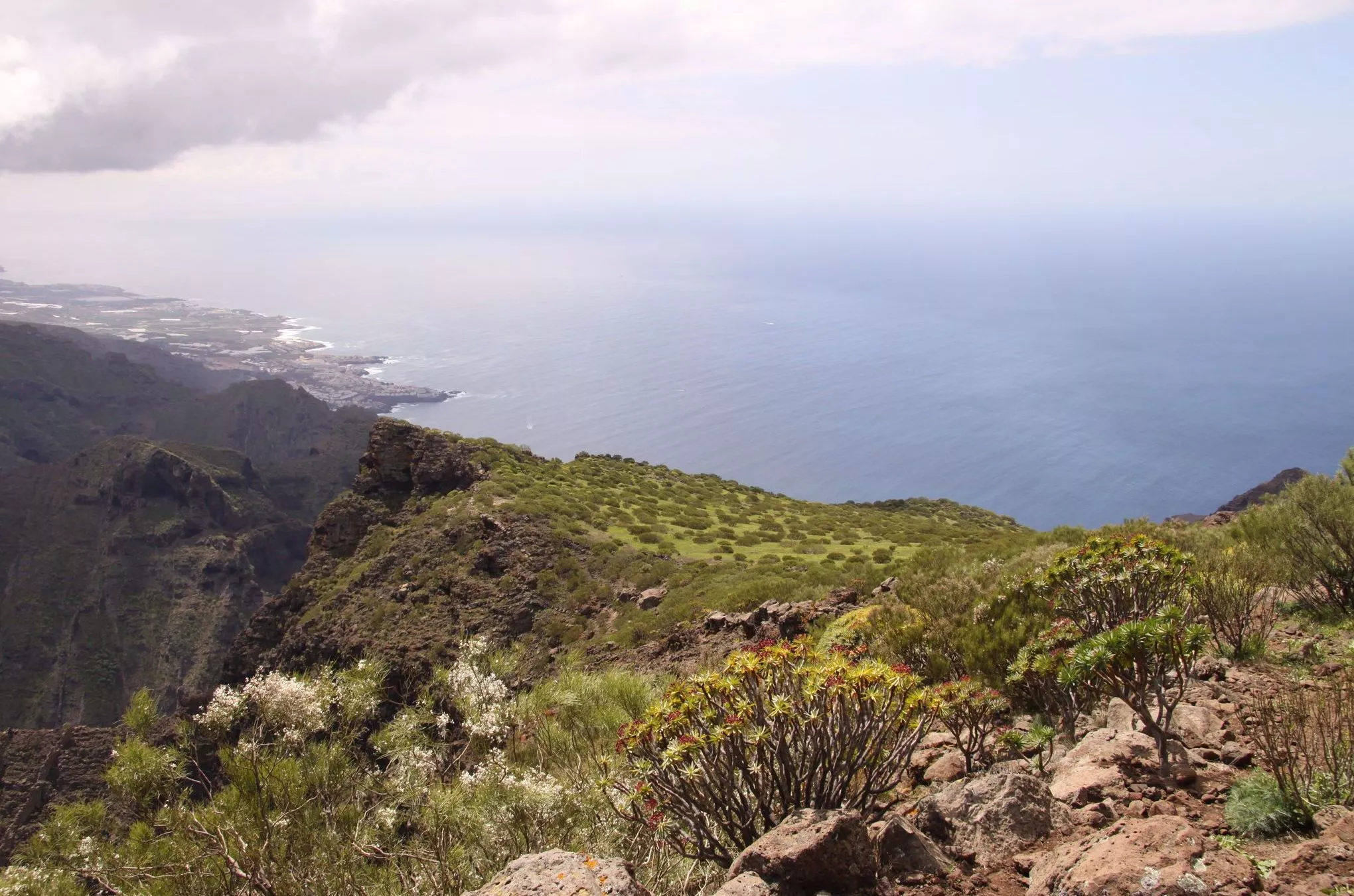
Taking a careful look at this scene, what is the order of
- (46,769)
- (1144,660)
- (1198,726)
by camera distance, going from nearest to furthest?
(1144,660) → (1198,726) → (46,769)

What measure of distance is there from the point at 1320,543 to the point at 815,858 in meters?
8.17

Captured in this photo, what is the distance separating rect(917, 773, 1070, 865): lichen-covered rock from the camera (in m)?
4.88

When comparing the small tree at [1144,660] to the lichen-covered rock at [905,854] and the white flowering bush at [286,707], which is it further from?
the white flowering bush at [286,707]

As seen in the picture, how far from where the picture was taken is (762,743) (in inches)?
213

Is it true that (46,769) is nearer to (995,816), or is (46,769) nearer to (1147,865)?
(995,816)

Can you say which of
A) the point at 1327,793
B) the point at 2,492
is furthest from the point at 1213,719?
the point at 2,492

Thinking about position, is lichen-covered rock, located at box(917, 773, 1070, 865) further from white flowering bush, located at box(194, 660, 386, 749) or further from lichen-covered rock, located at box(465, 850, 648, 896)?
white flowering bush, located at box(194, 660, 386, 749)

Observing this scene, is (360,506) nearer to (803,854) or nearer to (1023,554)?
(1023,554)

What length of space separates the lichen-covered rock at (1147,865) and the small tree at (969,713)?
166cm

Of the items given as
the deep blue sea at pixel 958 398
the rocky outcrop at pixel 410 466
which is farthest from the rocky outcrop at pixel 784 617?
the deep blue sea at pixel 958 398

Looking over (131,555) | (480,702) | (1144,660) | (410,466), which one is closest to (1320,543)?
(1144,660)

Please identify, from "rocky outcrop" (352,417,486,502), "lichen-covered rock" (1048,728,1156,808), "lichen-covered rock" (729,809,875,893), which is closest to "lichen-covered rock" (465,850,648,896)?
"lichen-covered rock" (729,809,875,893)

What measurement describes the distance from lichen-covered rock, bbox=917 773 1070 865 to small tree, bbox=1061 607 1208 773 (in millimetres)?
851

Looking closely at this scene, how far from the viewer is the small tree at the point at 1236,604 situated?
740 centimetres
